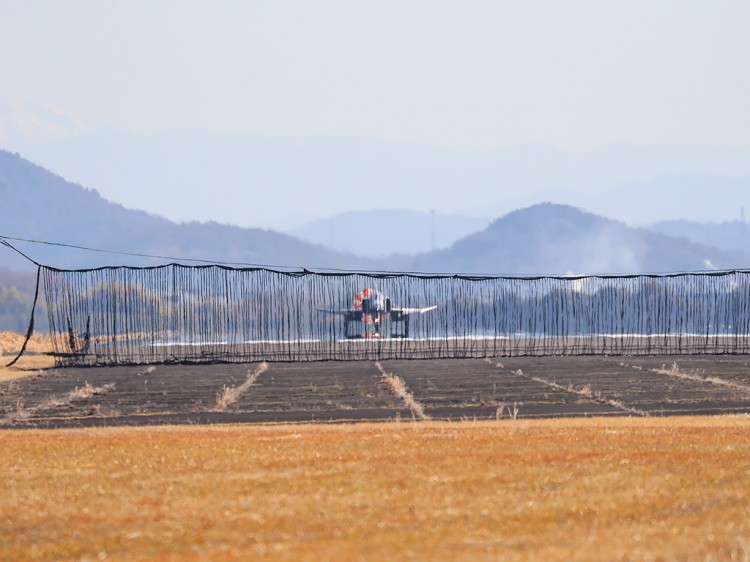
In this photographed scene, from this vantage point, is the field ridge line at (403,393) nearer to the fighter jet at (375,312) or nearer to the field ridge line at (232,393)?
the field ridge line at (232,393)

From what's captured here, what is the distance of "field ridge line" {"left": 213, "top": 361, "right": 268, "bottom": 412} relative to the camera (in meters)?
28.7

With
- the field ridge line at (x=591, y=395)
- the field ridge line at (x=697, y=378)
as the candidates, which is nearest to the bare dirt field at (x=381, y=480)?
the field ridge line at (x=591, y=395)

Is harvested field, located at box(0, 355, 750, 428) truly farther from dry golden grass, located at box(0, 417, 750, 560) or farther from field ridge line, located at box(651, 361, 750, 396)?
dry golden grass, located at box(0, 417, 750, 560)

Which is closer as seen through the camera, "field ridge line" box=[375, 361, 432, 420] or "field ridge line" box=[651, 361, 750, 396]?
"field ridge line" box=[375, 361, 432, 420]

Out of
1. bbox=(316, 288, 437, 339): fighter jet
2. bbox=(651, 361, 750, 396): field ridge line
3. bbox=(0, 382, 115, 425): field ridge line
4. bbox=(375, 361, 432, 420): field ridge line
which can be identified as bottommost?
bbox=(651, 361, 750, 396): field ridge line

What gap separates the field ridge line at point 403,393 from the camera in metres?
26.3

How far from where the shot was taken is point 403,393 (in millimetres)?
31469

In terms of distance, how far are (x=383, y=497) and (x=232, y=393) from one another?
1984cm

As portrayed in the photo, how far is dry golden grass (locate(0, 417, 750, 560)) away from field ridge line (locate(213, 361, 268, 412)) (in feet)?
31.3

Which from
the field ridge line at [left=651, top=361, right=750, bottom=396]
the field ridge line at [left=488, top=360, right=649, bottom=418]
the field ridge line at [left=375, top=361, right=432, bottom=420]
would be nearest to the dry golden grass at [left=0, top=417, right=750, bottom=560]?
the field ridge line at [left=375, top=361, right=432, bottom=420]

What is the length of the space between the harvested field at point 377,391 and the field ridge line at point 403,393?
52 mm

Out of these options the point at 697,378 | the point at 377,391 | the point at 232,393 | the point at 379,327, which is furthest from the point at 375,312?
the point at 232,393

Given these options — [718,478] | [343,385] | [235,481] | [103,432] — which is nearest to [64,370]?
[343,385]

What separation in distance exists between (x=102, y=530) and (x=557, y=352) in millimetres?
42573
